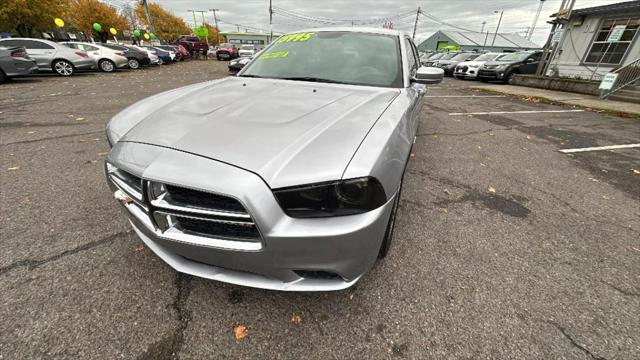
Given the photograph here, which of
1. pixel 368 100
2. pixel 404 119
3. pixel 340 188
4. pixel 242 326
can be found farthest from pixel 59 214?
pixel 404 119

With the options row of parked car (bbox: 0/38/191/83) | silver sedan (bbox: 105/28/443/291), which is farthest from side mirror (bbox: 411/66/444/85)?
row of parked car (bbox: 0/38/191/83)

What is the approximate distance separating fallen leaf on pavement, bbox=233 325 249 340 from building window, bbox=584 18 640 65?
18.1 metres

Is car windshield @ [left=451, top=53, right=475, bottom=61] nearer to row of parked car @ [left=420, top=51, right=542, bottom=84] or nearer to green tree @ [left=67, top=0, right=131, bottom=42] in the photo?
row of parked car @ [left=420, top=51, right=542, bottom=84]

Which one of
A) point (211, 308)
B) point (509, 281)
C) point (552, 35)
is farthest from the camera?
point (552, 35)

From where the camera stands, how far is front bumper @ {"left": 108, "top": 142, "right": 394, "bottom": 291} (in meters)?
1.23

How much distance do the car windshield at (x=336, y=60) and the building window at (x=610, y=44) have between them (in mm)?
15898

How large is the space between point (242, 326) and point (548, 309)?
1.88m

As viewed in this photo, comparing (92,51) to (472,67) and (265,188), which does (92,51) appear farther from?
(472,67)

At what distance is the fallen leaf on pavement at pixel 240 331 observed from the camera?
1.50 m

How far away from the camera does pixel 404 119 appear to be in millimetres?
1960

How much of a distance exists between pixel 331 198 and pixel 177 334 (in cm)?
114

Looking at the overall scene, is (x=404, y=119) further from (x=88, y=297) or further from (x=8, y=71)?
(x=8, y=71)

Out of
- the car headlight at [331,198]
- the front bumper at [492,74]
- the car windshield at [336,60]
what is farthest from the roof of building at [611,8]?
the car headlight at [331,198]

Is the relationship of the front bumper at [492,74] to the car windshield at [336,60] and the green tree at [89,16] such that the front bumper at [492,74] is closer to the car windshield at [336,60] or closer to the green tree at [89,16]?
the car windshield at [336,60]
